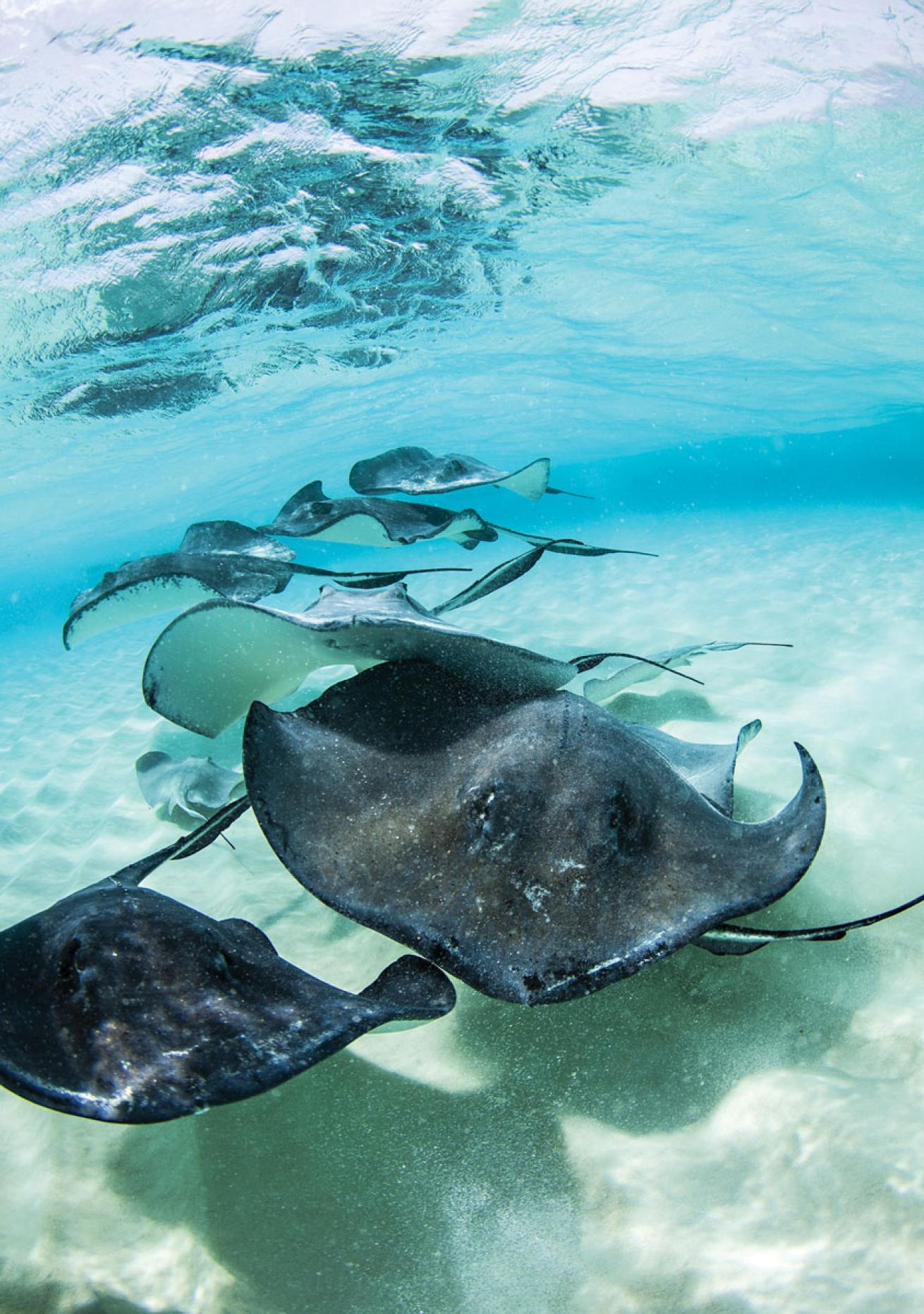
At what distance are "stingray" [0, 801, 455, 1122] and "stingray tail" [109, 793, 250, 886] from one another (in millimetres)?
265

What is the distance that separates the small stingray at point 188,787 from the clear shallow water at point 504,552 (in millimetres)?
290

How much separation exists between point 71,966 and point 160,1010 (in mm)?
390

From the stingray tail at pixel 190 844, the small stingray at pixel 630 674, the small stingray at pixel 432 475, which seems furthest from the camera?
Result: the small stingray at pixel 432 475

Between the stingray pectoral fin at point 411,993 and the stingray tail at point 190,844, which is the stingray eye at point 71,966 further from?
the stingray pectoral fin at point 411,993

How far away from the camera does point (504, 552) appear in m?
27.7

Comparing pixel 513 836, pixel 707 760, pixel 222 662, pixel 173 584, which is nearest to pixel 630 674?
pixel 707 760

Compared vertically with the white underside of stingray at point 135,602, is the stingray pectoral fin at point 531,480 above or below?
below

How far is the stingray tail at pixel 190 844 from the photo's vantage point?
264cm

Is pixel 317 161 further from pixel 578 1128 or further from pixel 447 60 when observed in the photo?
pixel 578 1128

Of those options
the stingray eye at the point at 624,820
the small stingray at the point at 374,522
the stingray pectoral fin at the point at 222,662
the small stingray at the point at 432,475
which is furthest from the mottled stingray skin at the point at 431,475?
the stingray eye at the point at 624,820

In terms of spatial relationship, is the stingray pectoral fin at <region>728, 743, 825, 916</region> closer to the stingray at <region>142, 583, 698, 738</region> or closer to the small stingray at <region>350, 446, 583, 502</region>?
the stingray at <region>142, 583, 698, 738</region>

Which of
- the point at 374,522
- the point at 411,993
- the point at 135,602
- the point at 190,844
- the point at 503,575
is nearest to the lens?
the point at 411,993

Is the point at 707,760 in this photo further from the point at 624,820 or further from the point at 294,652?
the point at 294,652

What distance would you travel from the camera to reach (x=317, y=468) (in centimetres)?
3678
